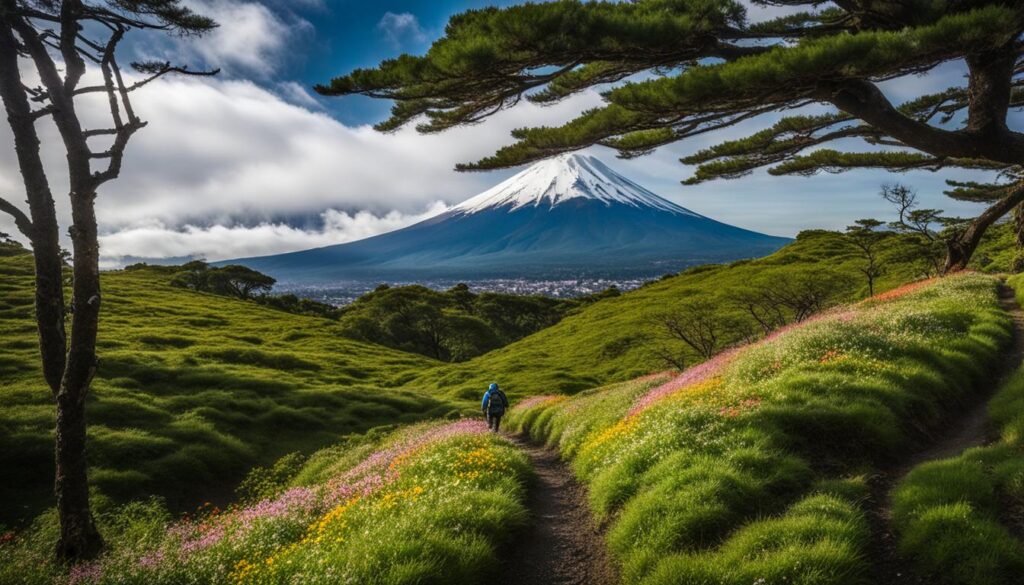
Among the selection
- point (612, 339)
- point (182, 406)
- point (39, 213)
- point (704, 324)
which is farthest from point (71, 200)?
point (612, 339)

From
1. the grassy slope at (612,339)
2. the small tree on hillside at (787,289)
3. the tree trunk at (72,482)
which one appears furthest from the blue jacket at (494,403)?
the small tree on hillside at (787,289)

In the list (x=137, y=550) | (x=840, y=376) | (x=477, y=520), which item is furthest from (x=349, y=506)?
(x=840, y=376)

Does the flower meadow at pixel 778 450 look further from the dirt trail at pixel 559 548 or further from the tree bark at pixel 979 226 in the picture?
the tree bark at pixel 979 226

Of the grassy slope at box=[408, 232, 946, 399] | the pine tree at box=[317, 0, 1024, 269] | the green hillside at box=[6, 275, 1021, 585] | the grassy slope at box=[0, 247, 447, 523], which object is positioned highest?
the pine tree at box=[317, 0, 1024, 269]

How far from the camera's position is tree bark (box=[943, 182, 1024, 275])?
1084 centimetres

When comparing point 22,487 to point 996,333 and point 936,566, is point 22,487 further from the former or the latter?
point 996,333

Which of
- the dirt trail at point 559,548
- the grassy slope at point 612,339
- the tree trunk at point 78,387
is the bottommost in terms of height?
the grassy slope at point 612,339

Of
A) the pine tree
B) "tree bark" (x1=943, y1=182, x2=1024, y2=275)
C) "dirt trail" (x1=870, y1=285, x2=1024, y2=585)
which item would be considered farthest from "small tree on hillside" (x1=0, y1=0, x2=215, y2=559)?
"tree bark" (x1=943, y1=182, x2=1024, y2=275)

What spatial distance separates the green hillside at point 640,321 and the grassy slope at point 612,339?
5.2 inches

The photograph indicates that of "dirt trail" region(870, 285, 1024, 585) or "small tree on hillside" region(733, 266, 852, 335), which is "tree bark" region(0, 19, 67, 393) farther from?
"small tree on hillside" region(733, 266, 852, 335)

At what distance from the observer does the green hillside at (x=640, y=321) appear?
197 feet

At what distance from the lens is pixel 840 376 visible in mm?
10789

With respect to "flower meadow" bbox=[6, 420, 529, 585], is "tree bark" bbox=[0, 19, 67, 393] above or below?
above

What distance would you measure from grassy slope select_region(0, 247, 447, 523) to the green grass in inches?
1056
